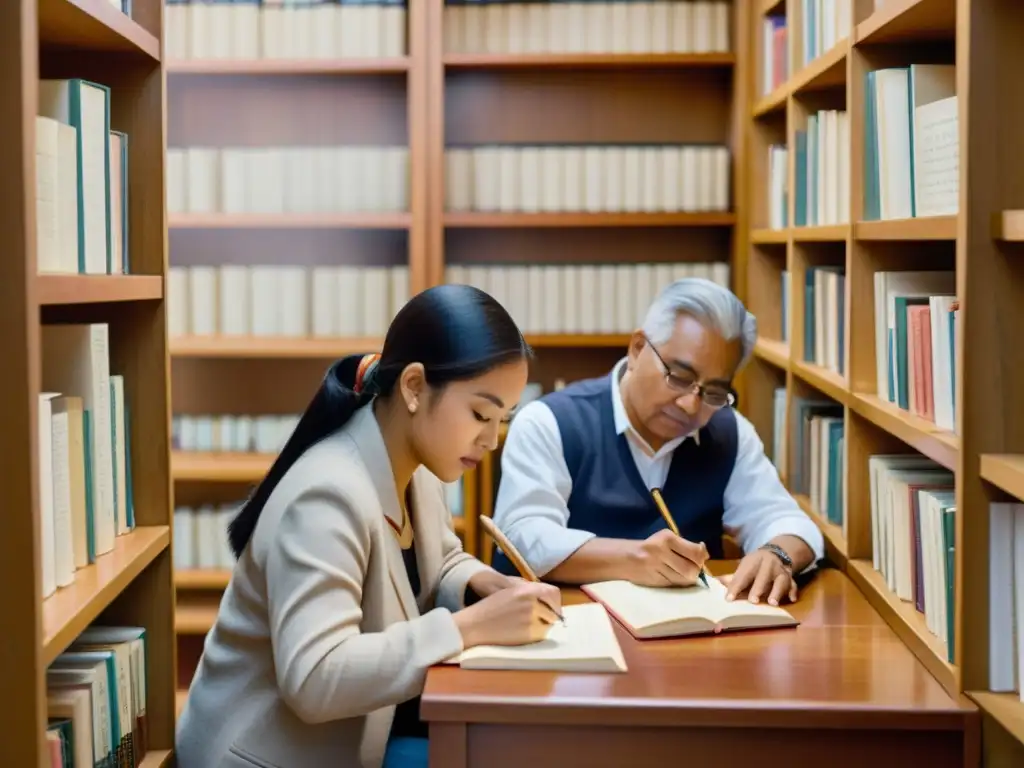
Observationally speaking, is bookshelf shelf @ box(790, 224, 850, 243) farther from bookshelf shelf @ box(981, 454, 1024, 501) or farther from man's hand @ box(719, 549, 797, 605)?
bookshelf shelf @ box(981, 454, 1024, 501)

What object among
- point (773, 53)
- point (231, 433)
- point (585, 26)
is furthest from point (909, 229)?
point (231, 433)

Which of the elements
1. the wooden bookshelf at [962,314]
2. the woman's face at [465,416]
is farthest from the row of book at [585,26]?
the woman's face at [465,416]

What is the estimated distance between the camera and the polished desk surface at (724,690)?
1749 millimetres

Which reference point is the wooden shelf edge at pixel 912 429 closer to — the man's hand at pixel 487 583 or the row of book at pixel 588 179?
the man's hand at pixel 487 583

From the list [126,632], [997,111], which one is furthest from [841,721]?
[126,632]

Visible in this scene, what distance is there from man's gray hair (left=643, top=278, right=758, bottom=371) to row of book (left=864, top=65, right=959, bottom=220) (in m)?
0.32

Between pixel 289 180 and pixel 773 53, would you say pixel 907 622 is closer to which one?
pixel 773 53

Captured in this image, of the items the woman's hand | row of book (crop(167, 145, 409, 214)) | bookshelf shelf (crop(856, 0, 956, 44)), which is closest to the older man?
the woman's hand

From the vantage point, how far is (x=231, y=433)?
425cm

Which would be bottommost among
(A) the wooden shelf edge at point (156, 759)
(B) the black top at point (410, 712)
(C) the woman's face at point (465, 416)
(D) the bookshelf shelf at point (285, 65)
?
(A) the wooden shelf edge at point (156, 759)

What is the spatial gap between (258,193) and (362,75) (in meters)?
0.56

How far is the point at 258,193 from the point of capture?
4148mm

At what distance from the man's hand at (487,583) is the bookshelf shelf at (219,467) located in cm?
185

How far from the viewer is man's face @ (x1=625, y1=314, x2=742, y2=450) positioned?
2.58m
